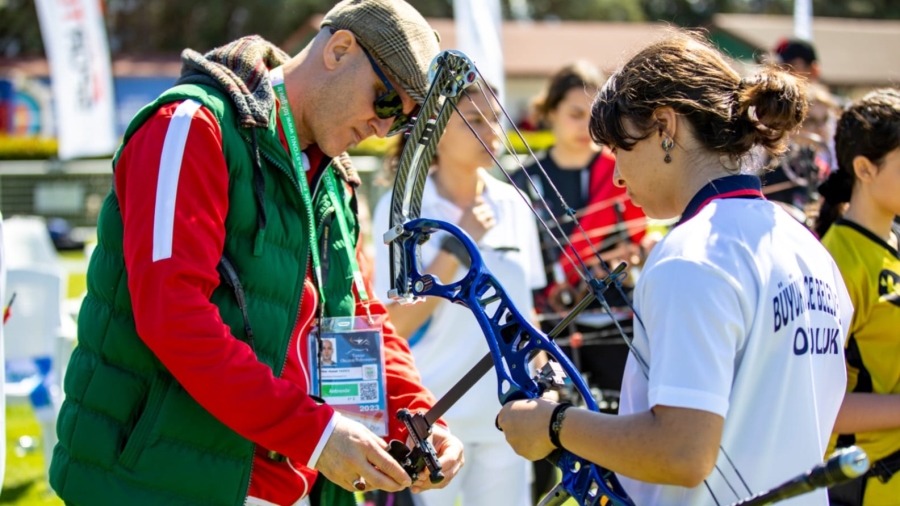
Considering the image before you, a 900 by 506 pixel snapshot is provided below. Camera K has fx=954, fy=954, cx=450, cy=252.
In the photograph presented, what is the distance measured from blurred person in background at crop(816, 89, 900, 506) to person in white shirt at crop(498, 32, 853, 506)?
866 millimetres

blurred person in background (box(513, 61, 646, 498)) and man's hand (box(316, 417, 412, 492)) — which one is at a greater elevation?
man's hand (box(316, 417, 412, 492))

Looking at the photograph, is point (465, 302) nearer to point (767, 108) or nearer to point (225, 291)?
point (225, 291)

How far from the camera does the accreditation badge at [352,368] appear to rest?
2.42 meters

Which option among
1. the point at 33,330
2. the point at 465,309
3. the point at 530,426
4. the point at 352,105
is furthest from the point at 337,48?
the point at 33,330

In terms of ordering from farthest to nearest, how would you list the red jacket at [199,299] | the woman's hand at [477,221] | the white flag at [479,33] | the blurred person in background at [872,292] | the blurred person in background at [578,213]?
the white flag at [479,33] < the blurred person in background at [578,213] < the woman's hand at [477,221] < the blurred person in background at [872,292] < the red jacket at [199,299]

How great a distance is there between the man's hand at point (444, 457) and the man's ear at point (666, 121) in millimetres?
1004

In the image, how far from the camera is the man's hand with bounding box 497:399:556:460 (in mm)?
1792

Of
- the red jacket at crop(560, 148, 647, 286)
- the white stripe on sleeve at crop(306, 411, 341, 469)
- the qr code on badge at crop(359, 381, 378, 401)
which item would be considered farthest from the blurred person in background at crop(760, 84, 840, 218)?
the white stripe on sleeve at crop(306, 411, 341, 469)

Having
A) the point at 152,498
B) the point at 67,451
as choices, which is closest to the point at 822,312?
the point at 152,498

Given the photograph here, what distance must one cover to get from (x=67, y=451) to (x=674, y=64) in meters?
1.54

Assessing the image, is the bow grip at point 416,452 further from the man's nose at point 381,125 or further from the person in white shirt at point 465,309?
the person in white shirt at point 465,309

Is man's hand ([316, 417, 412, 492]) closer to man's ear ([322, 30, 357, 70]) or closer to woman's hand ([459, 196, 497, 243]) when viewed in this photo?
man's ear ([322, 30, 357, 70])

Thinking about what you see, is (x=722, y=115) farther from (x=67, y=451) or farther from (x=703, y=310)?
(x=67, y=451)

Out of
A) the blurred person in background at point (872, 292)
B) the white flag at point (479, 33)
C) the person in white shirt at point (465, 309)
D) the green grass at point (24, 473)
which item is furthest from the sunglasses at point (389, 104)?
the white flag at point (479, 33)
